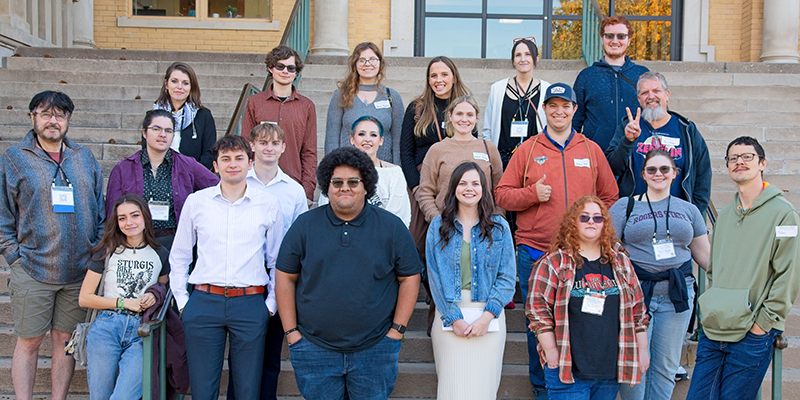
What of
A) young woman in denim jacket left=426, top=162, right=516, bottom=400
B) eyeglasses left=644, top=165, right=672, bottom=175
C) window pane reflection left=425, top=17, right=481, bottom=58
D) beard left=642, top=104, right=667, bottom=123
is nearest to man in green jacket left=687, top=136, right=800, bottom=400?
eyeglasses left=644, top=165, right=672, bottom=175

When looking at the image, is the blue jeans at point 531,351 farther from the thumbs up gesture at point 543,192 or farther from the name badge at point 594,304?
the name badge at point 594,304

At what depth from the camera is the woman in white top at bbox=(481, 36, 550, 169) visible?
181 inches

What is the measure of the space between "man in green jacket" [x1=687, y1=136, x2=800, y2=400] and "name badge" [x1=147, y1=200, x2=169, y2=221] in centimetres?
323

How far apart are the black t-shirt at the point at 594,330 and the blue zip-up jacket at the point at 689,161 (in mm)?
1067

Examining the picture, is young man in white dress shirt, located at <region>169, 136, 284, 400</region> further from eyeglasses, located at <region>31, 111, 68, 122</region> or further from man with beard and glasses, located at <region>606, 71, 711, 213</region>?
man with beard and glasses, located at <region>606, 71, 711, 213</region>

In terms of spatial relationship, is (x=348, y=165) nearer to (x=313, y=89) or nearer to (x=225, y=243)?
(x=225, y=243)

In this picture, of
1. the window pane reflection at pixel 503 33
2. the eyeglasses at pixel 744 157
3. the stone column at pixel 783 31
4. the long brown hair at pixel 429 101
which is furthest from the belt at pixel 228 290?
the stone column at pixel 783 31

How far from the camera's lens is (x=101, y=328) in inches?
137

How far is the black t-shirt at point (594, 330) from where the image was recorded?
3199 millimetres

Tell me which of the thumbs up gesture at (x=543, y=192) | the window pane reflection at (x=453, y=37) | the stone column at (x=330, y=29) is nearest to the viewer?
the thumbs up gesture at (x=543, y=192)

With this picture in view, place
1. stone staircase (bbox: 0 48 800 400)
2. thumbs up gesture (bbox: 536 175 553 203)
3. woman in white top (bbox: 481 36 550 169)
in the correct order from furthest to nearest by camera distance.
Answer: stone staircase (bbox: 0 48 800 400)
woman in white top (bbox: 481 36 550 169)
thumbs up gesture (bbox: 536 175 553 203)

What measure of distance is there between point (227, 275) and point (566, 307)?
6.11 feet

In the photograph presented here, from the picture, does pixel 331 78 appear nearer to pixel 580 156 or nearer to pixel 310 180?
pixel 310 180

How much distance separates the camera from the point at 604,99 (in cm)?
455
